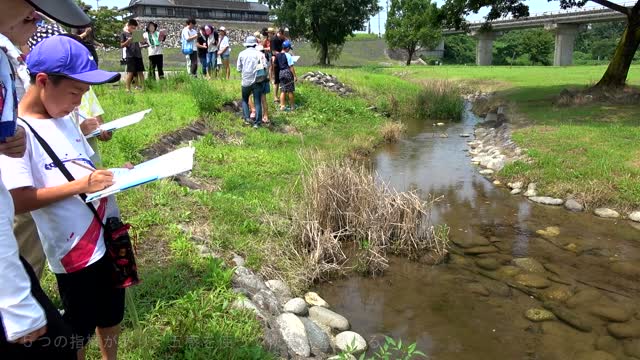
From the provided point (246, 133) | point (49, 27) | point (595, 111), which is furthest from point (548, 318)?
point (595, 111)

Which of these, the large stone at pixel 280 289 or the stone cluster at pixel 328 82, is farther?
the stone cluster at pixel 328 82

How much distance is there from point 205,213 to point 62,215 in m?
3.18

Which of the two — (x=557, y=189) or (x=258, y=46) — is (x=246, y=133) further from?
(x=557, y=189)

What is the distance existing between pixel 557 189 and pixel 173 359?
680 centimetres

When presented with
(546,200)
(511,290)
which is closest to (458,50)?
(546,200)

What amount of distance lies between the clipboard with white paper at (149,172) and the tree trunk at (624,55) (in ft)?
50.8

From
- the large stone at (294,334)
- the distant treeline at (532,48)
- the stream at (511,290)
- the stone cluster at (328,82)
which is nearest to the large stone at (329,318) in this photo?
the stream at (511,290)

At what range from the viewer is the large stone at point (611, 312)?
4680mm

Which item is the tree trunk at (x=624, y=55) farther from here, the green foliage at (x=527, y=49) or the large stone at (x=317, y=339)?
the green foliage at (x=527, y=49)

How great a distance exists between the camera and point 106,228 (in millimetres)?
2514

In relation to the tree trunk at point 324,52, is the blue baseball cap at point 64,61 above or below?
below

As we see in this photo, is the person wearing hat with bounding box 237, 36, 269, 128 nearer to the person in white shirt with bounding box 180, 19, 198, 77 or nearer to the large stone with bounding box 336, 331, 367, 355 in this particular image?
the person in white shirt with bounding box 180, 19, 198, 77

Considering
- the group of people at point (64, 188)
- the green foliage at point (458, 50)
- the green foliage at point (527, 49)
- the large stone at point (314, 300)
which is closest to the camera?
the group of people at point (64, 188)

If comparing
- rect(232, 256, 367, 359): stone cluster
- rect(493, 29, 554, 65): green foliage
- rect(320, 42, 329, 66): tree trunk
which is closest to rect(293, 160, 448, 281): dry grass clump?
rect(232, 256, 367, 359): stone cluster
